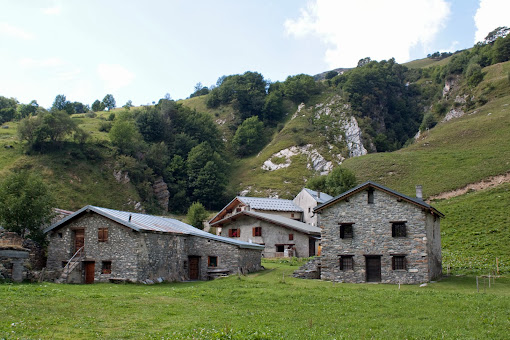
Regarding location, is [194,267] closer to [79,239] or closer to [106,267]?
[106,267]

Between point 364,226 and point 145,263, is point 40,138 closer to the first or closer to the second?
point 145,263

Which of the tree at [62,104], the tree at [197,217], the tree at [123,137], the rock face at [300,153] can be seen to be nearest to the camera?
the tree at [197,217]

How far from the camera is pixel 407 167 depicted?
96938mm

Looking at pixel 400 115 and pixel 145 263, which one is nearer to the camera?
pixel 145 263

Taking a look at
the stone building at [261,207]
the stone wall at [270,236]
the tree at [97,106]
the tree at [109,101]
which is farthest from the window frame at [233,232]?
the tree at [109,101]

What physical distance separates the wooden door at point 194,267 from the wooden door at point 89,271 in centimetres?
787

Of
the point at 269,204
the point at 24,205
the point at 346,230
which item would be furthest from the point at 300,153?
the point at 24,205

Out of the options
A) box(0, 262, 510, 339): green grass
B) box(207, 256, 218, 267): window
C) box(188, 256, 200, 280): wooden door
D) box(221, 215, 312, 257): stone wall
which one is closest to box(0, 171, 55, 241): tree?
box(188, 256, 200, 280): wooden door

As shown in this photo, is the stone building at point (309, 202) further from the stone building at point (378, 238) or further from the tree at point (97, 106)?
the tree at point (97, 106)

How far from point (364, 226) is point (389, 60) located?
565 ft

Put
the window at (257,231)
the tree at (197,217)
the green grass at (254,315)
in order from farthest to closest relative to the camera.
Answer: the tree at (197,217) < the window at (257,231) < the green grass at (254,315)

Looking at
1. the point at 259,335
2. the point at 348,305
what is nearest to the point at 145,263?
the point at 348,305

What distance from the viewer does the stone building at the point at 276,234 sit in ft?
178

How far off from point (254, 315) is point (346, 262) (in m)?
18.3
